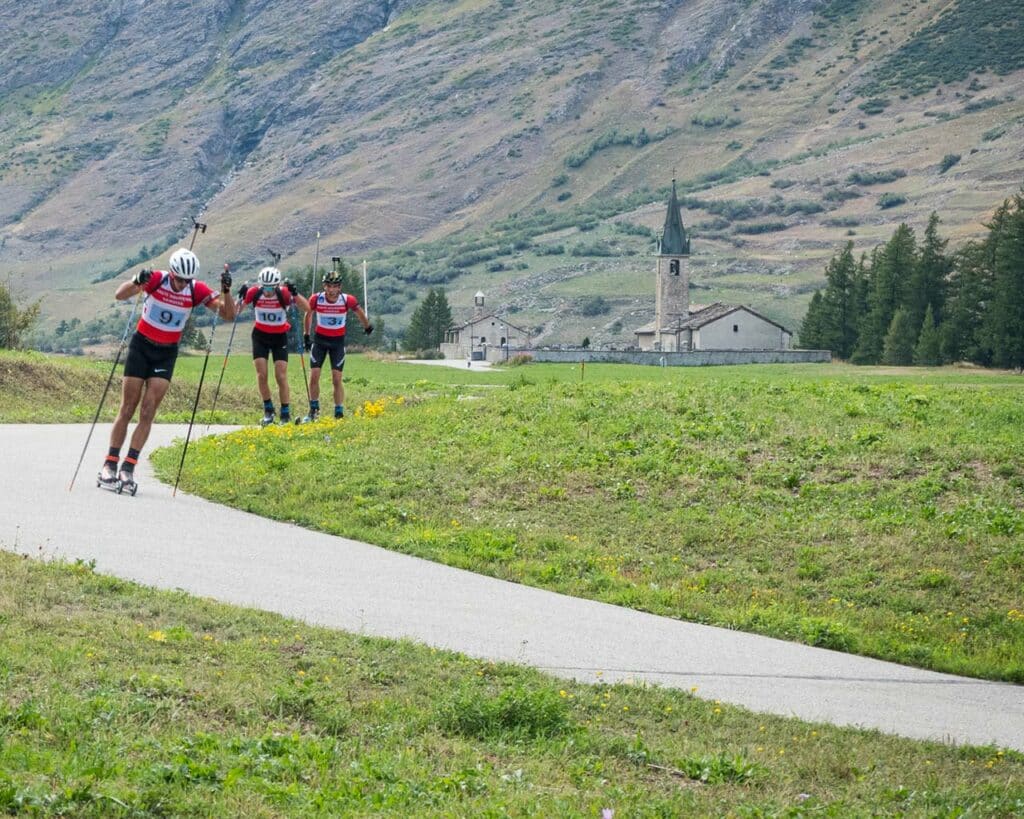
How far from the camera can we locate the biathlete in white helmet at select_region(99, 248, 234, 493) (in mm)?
16828

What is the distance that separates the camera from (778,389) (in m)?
22.6

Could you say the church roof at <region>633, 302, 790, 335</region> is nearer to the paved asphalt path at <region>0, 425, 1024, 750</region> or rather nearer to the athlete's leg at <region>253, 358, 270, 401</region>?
the athlete's leg at <region>253, 358, 270, 401</region>

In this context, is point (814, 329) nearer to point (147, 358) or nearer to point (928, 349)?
point (928, 349)

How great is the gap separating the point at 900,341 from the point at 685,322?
52.5 metres

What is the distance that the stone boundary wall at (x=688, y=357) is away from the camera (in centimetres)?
10925

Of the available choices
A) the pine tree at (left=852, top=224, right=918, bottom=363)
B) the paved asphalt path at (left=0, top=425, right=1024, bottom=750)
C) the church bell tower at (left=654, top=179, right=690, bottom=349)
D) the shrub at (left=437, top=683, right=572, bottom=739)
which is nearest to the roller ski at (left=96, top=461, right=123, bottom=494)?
the paved asphalt path at (left=0, top=425, right=1024, bottom=750)

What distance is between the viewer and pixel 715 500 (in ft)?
52.4

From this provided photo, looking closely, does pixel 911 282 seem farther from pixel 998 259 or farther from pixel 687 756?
pixel 687 756

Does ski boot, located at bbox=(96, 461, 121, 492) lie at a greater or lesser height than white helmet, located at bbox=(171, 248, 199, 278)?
lesser

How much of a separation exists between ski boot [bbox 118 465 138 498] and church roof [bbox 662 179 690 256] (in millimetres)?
152634

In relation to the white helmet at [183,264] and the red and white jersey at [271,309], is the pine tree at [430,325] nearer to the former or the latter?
the red and white jersey at [271,309]

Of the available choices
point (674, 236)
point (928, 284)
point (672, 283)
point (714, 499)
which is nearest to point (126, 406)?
point (714, 499)

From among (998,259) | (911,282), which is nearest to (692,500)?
(998,259)

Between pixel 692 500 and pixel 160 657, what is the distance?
802cm
